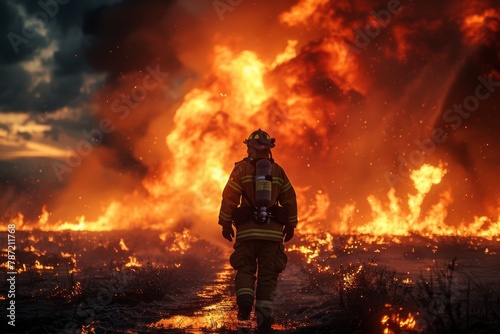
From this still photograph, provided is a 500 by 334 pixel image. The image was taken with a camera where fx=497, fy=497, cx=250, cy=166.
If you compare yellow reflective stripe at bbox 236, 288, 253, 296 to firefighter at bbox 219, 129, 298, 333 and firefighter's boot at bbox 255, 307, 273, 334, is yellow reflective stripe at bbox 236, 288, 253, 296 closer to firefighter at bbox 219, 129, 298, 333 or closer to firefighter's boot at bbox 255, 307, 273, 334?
firefighter at bbox 219, 129, 298, 333

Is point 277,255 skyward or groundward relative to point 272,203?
groundward

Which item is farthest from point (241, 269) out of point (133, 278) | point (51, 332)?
point (133, 278)

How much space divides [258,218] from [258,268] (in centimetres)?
77

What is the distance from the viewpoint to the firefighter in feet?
23.7

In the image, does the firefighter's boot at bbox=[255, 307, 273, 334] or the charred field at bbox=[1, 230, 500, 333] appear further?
the firefighter's boot at bbox=[255, 307, 273, 334]

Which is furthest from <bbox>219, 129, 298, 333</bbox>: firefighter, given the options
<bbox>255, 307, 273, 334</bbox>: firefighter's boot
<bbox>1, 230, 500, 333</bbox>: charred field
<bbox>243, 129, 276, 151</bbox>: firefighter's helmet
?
<bbox>1, 230, 500, 333</bbox>: charred field

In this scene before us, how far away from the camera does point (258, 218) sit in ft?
24.0

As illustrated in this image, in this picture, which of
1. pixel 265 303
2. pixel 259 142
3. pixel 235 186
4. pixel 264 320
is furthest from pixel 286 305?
pixel 259 142

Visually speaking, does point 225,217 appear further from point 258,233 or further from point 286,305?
point 286,305

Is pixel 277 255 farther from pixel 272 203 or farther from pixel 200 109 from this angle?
pixel 200 109

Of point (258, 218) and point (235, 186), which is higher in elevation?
point (235, 186)

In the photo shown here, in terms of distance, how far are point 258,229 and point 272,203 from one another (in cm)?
50

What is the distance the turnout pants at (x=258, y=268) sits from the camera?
278 inches

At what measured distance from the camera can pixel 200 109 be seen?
90.4ft
